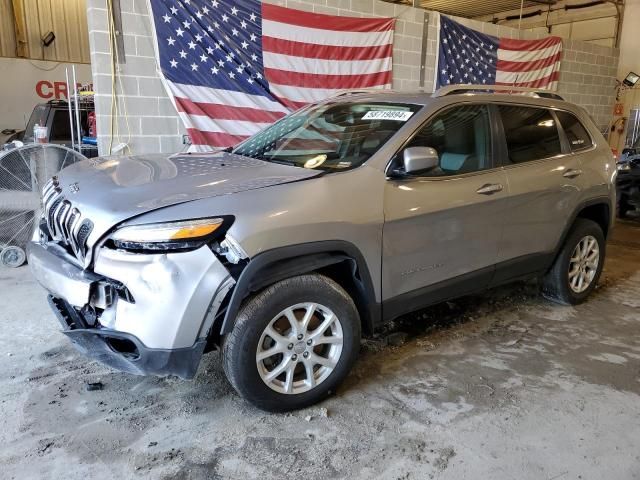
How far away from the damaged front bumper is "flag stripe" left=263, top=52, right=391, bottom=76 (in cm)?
438

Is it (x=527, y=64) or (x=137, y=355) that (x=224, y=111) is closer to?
(x=137, y=355)

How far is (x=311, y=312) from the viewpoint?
8.70 ft

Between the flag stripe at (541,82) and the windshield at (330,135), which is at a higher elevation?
the flag stripe at (541,82)

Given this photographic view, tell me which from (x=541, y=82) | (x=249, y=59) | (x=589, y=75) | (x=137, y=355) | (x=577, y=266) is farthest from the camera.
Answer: (x=589, y=75)

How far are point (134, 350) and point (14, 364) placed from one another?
4.29ft

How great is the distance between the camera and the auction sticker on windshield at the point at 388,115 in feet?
10.3

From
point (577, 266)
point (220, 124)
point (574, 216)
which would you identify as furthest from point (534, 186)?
point (220, 124)

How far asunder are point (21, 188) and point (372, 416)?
4.27 meters

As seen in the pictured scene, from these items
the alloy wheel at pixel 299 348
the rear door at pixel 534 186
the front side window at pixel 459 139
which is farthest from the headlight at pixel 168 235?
the rear door at pixel 534 186

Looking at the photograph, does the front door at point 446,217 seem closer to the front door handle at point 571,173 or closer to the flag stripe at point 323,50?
the front door handle at point 571,173

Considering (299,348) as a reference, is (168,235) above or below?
above

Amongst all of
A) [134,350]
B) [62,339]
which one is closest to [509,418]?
[134,350]

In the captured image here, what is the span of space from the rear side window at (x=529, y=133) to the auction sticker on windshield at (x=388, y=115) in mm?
846

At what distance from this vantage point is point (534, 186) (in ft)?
12.0
